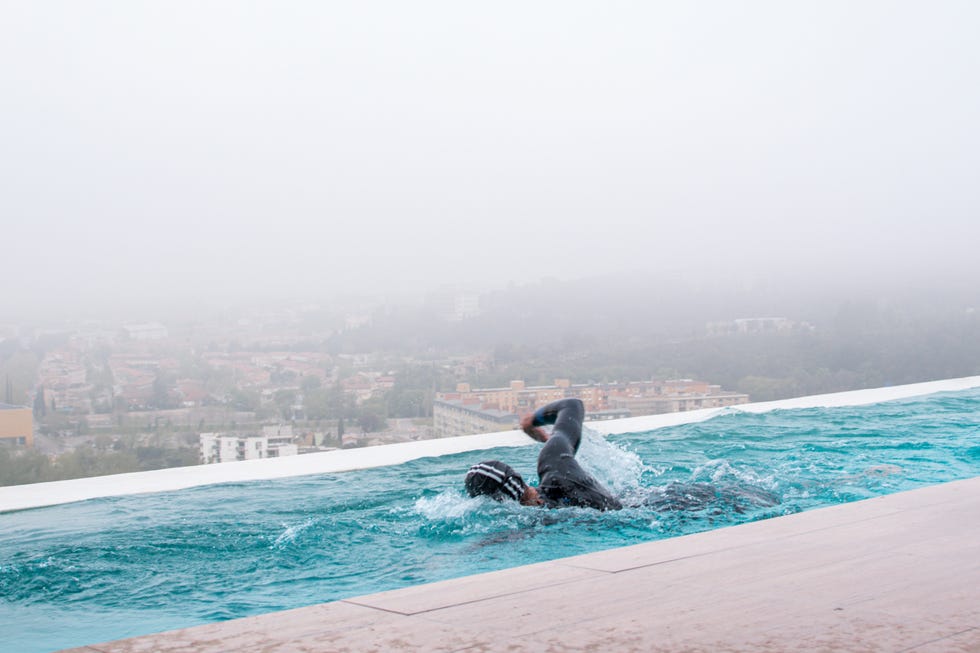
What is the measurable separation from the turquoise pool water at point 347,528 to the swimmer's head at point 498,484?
0.04m

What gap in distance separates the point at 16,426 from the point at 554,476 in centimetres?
486

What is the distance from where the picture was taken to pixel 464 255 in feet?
34.7

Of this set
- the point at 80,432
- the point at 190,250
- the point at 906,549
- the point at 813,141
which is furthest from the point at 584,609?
the point at 813,141

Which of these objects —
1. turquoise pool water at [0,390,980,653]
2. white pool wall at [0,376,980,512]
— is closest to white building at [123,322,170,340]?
white pool wall at [0,376,980,512]

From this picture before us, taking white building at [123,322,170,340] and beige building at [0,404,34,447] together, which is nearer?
beige building at [0,404,34,447]

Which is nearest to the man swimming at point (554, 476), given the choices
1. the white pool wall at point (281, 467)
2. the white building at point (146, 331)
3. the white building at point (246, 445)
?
the white pool wall at point (281, 467)

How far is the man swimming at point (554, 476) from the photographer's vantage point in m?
2.57

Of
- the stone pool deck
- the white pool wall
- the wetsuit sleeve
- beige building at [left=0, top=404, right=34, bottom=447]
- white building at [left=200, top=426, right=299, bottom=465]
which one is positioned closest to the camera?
the stone pool deck

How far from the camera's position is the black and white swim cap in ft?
8.39

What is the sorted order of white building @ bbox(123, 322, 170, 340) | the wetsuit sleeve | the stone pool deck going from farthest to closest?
white building @ bbox(123, 322, 170, 340) → the wetsuit sleeve → the stone pool deck

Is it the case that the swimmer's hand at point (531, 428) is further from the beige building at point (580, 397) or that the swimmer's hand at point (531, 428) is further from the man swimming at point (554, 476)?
the beige building at point (580, 397)

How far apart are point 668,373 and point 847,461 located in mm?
6042

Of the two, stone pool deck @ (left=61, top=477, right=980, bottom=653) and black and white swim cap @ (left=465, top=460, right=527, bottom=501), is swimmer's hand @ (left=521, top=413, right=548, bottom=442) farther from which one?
stone pool deck @ (left=61, top=477, right=980, bottom=653)

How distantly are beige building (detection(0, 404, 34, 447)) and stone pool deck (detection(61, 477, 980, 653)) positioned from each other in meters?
5.65
